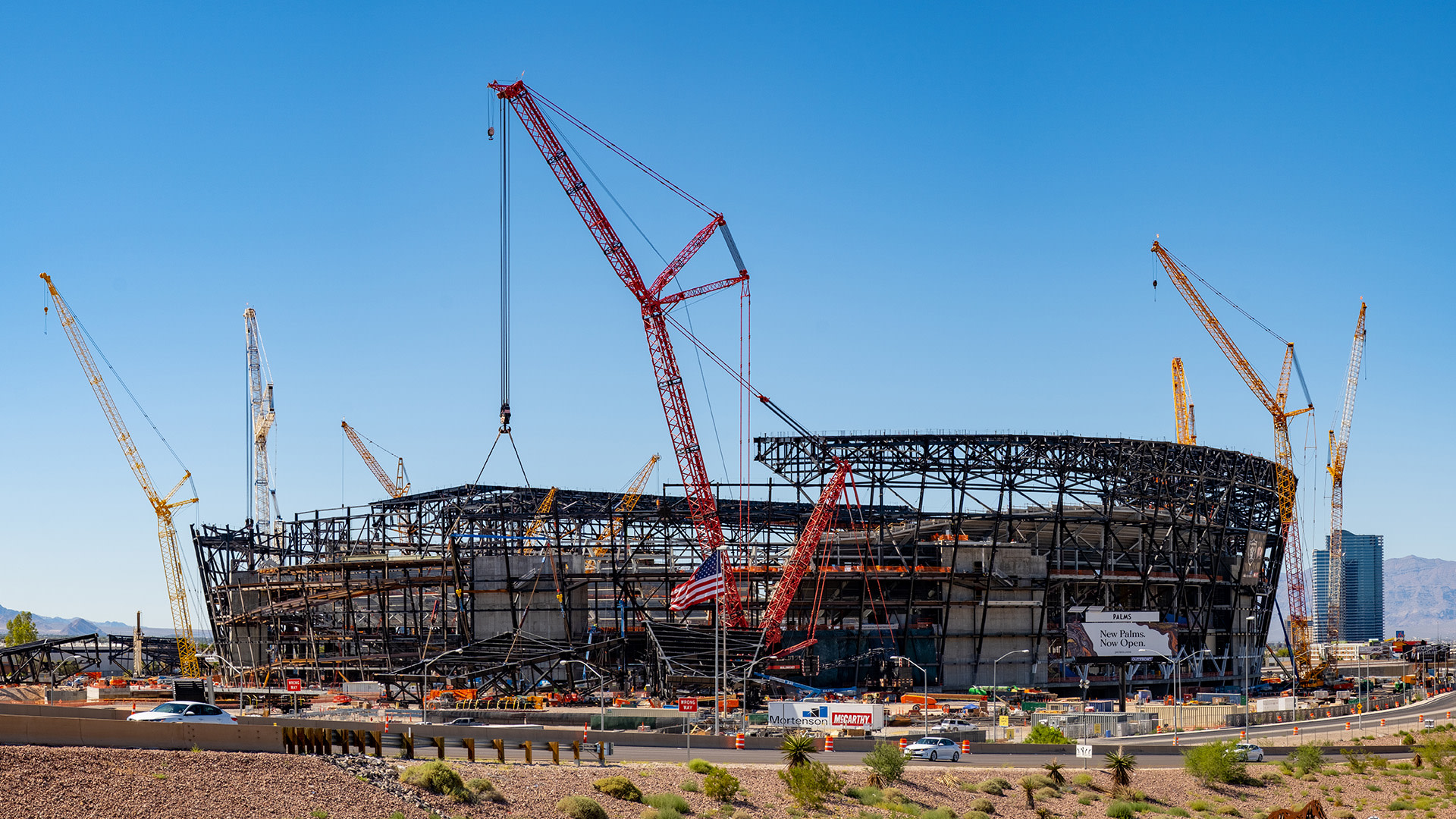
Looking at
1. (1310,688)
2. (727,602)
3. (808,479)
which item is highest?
(808,479)

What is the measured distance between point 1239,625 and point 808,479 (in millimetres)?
54438

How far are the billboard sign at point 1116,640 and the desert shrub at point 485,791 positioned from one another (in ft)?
282

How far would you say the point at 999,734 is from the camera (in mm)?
77500

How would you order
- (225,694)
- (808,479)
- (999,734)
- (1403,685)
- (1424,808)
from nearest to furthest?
(1424,808) < (999,734) < (225,694) < (808,479) < (1403,685)

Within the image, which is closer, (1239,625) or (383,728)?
(383,728)

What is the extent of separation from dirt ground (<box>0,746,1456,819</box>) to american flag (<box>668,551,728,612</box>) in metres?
43.9

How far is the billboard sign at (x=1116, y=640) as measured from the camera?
120m

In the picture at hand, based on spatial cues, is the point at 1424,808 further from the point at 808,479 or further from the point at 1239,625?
the point at 1239,625

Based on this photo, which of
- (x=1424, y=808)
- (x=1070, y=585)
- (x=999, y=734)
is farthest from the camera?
(x=1070, y=585)

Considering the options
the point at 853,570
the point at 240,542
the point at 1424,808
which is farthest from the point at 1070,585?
the point at 240,542

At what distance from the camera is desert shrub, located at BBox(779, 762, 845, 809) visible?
164ft

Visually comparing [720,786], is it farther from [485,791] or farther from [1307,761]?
[1307,761]

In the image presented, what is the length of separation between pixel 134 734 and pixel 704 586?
65114mm

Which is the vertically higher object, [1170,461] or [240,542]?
[1170,461]
